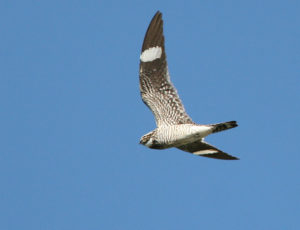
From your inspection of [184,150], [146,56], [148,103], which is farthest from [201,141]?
[146,56]

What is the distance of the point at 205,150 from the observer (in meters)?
9.82

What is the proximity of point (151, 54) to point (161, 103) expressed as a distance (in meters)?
1.00

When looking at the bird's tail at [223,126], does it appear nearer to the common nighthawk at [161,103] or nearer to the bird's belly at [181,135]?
the bird's belly at [181,135]

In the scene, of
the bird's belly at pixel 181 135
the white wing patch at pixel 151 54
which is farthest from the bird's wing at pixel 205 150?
the white wing patch at pixel 151 54

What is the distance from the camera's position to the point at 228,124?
26.5 ft

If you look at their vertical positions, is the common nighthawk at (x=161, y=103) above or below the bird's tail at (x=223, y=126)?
above

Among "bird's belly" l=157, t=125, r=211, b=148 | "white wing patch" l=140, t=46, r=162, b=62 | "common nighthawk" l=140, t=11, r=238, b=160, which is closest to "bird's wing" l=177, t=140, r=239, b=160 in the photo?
"common nighthawk" l=140, t=11, r=238, b=160

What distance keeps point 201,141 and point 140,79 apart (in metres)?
1.73

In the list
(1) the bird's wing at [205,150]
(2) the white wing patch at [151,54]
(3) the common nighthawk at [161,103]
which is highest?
(2) the white wing patch at [151,54]

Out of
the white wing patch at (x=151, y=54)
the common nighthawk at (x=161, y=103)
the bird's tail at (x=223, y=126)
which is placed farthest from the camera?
the white wing patch at (x=151, y=54)

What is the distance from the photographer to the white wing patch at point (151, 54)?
9453 millimetres

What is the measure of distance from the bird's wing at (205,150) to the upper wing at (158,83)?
0.77m

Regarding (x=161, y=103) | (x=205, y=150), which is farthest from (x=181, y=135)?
(x=205, y=150)

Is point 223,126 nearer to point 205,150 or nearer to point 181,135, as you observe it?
point 181,135
